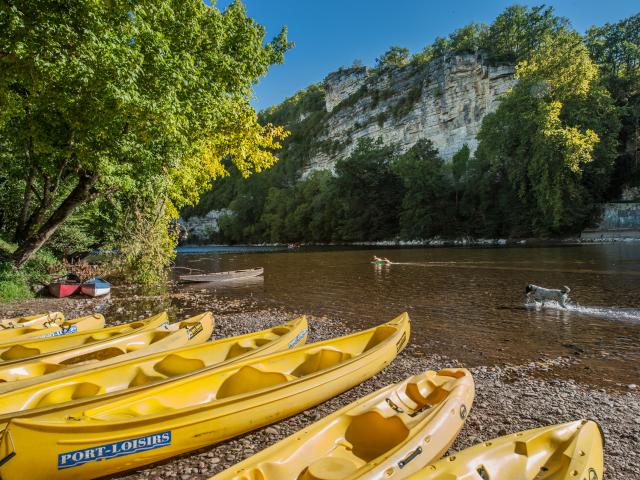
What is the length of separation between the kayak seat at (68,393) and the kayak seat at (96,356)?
1943 millimetres

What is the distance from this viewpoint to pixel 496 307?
1204 centimetres

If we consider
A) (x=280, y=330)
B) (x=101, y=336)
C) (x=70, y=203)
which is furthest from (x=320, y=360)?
(x=70, y=203)

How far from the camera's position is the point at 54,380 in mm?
4531

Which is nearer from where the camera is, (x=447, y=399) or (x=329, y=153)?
(x=447, y=399)

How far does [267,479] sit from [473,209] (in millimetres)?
57157

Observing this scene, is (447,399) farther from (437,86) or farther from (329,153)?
(329,153)

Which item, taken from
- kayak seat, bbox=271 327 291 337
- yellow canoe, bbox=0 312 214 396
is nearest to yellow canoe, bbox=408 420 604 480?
yellow canoe, bbox=0 312 214 396

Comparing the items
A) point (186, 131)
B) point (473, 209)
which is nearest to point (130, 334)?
point (186, 131)

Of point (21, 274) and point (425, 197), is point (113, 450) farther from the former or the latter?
point (425, 197)

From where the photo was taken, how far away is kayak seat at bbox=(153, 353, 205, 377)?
5.63 meters

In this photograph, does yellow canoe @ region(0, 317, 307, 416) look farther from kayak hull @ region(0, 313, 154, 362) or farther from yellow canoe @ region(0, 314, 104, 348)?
yellow canoe @ region(0, 314, 104, 348)

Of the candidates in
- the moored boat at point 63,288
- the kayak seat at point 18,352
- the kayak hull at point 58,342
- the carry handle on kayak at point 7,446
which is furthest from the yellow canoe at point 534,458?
the moored boat at point 63,288

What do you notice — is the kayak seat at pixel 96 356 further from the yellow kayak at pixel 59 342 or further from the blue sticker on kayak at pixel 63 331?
the blue sticker on kayak at pixel 63 331

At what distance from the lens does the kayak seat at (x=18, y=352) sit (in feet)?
21.6
